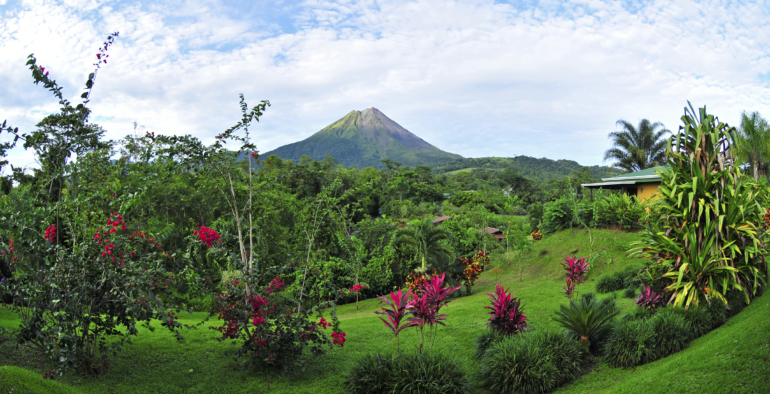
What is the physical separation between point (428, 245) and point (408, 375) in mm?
9978

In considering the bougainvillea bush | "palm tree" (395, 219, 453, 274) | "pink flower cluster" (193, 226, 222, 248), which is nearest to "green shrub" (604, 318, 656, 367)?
the bougainvillea bush

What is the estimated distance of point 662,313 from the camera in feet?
19.3

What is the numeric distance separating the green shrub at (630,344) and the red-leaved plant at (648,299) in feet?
3.18

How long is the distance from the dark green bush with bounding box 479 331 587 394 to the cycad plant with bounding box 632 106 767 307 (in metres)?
2.13

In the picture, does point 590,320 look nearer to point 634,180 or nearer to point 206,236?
point 206,236

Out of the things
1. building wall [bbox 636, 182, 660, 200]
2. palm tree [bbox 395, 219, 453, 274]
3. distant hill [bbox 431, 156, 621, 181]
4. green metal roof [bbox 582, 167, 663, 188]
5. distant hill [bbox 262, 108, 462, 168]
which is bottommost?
palm tree [bbox 395, 219, 453, 274]

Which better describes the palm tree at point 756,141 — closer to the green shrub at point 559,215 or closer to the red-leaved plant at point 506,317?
the green shrub at point 559,215

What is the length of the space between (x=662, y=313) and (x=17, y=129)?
8.73 metres

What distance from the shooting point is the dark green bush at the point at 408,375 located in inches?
191

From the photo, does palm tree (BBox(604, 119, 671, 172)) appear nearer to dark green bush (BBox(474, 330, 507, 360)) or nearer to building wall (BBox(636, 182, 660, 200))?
building wall (BBox(636, 182, 660, 200))

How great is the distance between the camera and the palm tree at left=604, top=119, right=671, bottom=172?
35.6 metres

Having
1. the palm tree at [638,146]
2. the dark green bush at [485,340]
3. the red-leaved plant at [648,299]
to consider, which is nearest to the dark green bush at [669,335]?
the red-leaved plant at [648,299]

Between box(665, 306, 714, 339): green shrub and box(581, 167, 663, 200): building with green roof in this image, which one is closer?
box(665, 306, 714, 339): green shrub

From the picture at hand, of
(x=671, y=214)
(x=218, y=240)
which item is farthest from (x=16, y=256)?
(x=671, y=214)
